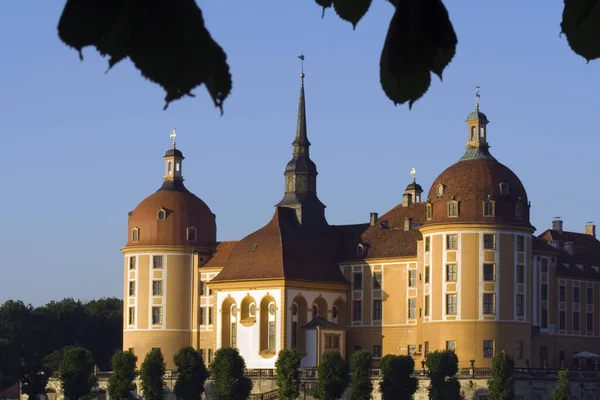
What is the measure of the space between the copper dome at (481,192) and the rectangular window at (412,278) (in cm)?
640

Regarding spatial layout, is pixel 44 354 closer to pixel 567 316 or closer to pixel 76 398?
pixel 76 398

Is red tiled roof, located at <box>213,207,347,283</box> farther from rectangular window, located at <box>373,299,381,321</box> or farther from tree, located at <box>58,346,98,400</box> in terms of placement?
tree, located at <box>58,346,98,400</box>

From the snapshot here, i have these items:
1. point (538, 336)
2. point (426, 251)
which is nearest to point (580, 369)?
point (538, 336)

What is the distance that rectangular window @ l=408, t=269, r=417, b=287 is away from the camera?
8881cm

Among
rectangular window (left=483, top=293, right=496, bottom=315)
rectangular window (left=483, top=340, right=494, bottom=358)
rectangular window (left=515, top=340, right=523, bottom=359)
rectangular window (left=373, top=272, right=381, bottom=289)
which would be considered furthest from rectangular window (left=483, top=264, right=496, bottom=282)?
rectangular window (left=373, top=272, right=381, bottom=289)

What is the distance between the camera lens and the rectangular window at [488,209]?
82.0m

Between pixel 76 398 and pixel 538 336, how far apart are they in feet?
107

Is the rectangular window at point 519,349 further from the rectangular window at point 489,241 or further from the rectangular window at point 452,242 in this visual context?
the rectangular window at point 452,242

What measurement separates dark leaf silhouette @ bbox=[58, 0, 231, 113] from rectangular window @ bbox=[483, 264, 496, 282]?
8085cm

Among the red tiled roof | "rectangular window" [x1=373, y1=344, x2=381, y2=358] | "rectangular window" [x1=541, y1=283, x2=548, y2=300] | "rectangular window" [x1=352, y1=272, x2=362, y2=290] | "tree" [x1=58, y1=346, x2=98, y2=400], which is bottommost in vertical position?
"tree" [x1=58, y1=346, x2=98, y2=400]

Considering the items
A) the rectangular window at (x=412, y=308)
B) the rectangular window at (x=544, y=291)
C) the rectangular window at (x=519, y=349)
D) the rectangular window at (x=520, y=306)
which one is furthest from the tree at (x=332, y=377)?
the rectangular window at (x=544, y=291)

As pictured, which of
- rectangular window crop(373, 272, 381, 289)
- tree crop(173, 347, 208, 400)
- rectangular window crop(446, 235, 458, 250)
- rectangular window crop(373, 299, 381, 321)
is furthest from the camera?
rectangular window crop(373, 272, 381, 289)

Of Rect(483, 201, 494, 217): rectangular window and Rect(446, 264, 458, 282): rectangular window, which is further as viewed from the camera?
Rect(446, 264, 458, 282): rectangular window

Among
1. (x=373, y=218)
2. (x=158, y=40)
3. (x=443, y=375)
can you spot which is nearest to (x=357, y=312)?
(x=373, y=218)
